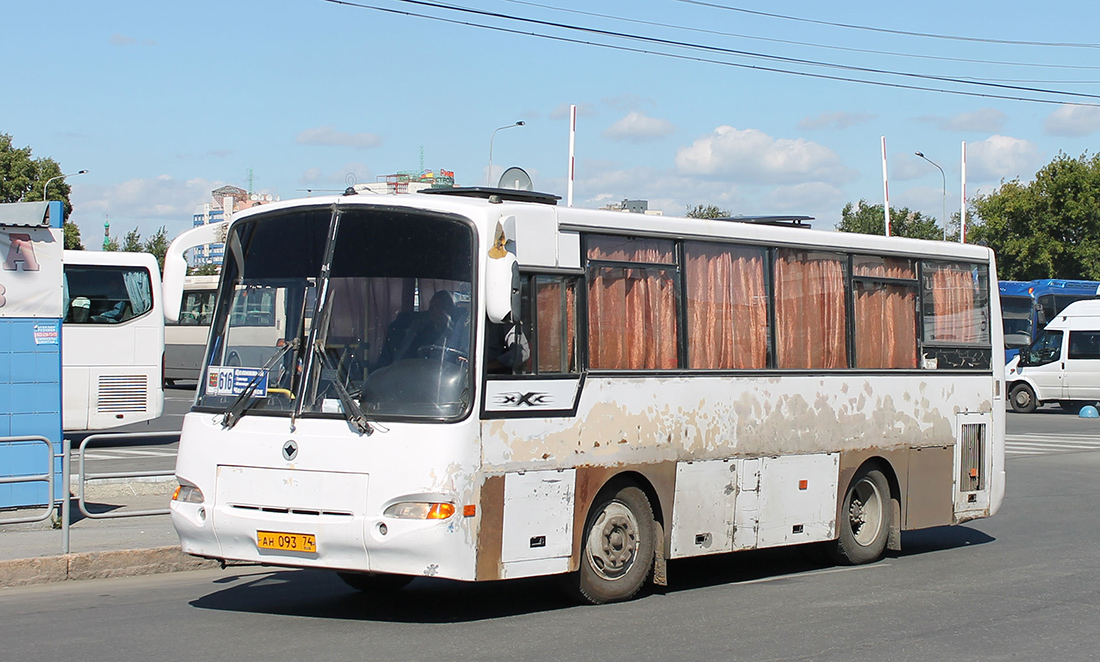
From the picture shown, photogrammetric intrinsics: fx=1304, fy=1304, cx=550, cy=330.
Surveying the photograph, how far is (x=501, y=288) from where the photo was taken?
324 inches

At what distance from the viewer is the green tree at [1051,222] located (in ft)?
186

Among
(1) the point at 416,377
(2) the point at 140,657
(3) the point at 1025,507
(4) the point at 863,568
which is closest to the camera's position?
(2) the point at 140,657

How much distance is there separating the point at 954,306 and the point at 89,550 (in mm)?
8298

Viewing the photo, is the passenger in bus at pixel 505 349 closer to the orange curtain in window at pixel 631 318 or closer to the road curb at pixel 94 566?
the orange curtain in window at pixel 631 318

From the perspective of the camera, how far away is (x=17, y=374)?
12797 mm

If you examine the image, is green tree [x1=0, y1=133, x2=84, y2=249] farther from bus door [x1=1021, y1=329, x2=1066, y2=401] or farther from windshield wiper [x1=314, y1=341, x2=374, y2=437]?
windshield wiper [x1=314, y1=341, x2=374, y2=437]

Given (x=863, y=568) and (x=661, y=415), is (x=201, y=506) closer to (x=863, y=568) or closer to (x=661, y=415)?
(x=661, y=415)

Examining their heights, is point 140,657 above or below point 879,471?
below

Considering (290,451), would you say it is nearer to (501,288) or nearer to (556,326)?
(501,288)

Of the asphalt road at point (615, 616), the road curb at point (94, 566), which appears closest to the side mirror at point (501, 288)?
the asphalt road at point (615, 616)

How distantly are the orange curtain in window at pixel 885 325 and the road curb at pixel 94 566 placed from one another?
6.03 m

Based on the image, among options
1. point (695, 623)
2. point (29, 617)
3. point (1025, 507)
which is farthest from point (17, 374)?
point (1025, 507)

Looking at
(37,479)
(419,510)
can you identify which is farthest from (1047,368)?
(419,510)

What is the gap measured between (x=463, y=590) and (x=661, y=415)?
81.5 inches
